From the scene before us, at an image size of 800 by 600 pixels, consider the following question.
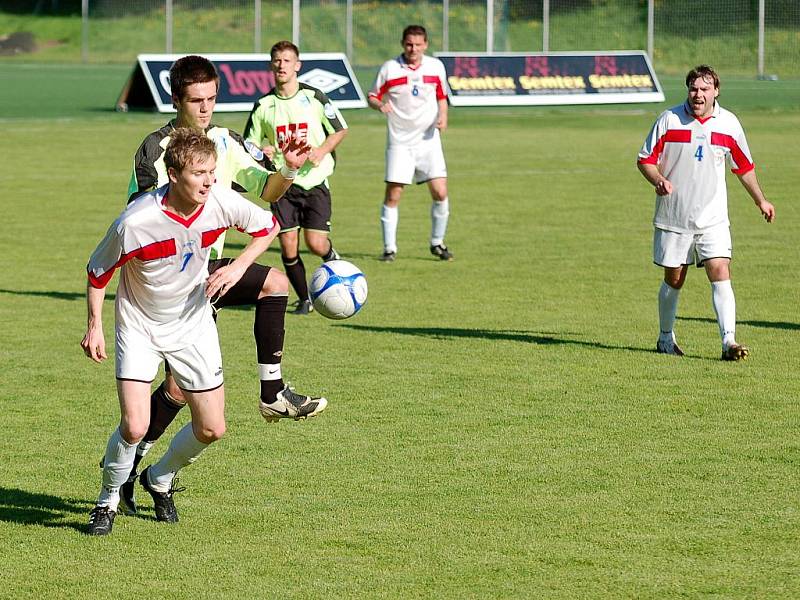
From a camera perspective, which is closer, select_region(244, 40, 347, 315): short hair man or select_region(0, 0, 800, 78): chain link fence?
select_region(244, 40, 347, 315): short hair man

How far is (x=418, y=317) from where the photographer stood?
11.5m

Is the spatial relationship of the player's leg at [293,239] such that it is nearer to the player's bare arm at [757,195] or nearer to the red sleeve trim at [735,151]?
the red sleeve trim at [735,151]

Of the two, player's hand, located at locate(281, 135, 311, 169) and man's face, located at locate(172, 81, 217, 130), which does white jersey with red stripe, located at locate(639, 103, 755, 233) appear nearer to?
player's hand, located at locate(281, 135, 311, 169)

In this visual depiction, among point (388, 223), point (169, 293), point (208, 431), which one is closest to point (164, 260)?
point (169, 293)

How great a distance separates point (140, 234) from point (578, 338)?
5510mm

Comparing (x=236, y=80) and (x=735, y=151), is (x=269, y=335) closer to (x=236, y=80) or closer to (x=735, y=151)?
(x=735, y=151)

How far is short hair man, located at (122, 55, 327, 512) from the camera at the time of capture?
646 cm

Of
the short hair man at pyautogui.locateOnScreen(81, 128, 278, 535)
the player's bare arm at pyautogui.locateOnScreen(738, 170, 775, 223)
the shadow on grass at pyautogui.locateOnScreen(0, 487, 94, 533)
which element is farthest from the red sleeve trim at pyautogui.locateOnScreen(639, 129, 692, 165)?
the shadow on grass at pyautogui.locateOnScreen(0, 487, 94, 533)

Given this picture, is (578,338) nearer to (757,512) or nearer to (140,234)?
(757,512)

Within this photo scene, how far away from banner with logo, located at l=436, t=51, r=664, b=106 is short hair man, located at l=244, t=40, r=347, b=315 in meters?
21.6

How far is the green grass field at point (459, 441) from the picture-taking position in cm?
568

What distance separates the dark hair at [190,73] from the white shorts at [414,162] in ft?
27.0

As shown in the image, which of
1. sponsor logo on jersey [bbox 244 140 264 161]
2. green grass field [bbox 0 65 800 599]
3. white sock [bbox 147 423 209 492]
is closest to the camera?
green grass field [bbox 0 65 800 599]

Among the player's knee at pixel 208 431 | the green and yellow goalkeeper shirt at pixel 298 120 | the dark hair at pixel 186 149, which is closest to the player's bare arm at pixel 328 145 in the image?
the green and yellow goalkeeper shirt at pixel 298 120
